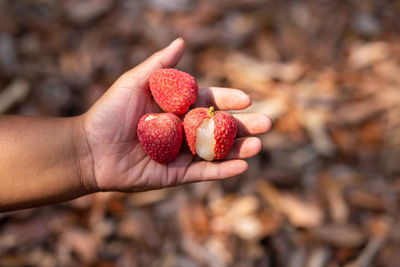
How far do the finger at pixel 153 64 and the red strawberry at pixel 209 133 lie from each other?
9.3 inches

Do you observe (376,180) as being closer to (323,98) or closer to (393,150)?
(393,150)

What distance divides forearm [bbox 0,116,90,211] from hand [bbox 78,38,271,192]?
0.05m

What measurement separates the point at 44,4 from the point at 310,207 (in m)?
1.81

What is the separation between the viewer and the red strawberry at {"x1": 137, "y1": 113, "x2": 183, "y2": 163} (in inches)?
52.5

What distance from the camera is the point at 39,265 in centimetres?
171

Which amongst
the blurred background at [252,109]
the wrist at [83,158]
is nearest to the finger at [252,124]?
the blurred background at [252,109]

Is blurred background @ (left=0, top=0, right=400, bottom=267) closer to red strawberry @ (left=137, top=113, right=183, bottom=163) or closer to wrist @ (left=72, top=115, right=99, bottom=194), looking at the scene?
wrist @ (left=72, top=115, right=99, bottom=194)

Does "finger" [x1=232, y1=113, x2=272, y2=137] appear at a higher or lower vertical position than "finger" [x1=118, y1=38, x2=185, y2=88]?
lower

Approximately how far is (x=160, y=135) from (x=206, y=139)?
0.16 meters

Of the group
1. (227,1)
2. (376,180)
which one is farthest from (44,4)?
(376,180)

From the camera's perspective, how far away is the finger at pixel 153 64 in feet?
4.82

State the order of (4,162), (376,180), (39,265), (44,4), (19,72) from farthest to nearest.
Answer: (44,4) < (19,72) < (376,180) < (39,265) < (4,162)

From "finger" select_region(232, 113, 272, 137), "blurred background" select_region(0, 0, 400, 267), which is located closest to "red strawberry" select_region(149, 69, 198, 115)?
"finger" select_region(232, 113, 272, 137)

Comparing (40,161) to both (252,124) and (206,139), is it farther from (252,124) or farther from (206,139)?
(252,124)
